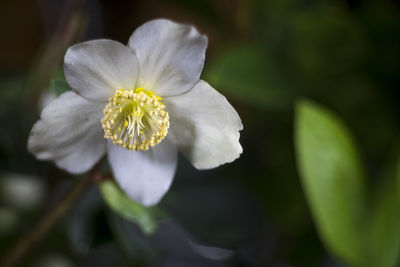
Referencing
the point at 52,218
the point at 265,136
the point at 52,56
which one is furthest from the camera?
the point at 265,136

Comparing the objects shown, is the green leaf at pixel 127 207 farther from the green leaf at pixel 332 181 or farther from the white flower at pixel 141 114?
the green leaf at pixel 332 181

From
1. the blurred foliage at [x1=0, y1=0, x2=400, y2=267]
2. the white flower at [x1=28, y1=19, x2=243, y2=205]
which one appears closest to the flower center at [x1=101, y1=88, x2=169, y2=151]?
the white flower at [x1=28, y1=19, x2=243, y2=205]

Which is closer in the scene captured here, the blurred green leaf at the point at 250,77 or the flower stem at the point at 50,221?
the flower stem at the point at 50,221

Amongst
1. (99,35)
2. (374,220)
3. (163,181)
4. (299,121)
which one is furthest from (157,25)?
(99,35)

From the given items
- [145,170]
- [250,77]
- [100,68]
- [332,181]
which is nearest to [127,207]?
[145,170]

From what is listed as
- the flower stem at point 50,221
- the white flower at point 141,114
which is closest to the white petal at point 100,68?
the white flower at point 141,114

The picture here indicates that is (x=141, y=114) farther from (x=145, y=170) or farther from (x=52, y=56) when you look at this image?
(x=52, y=56)
